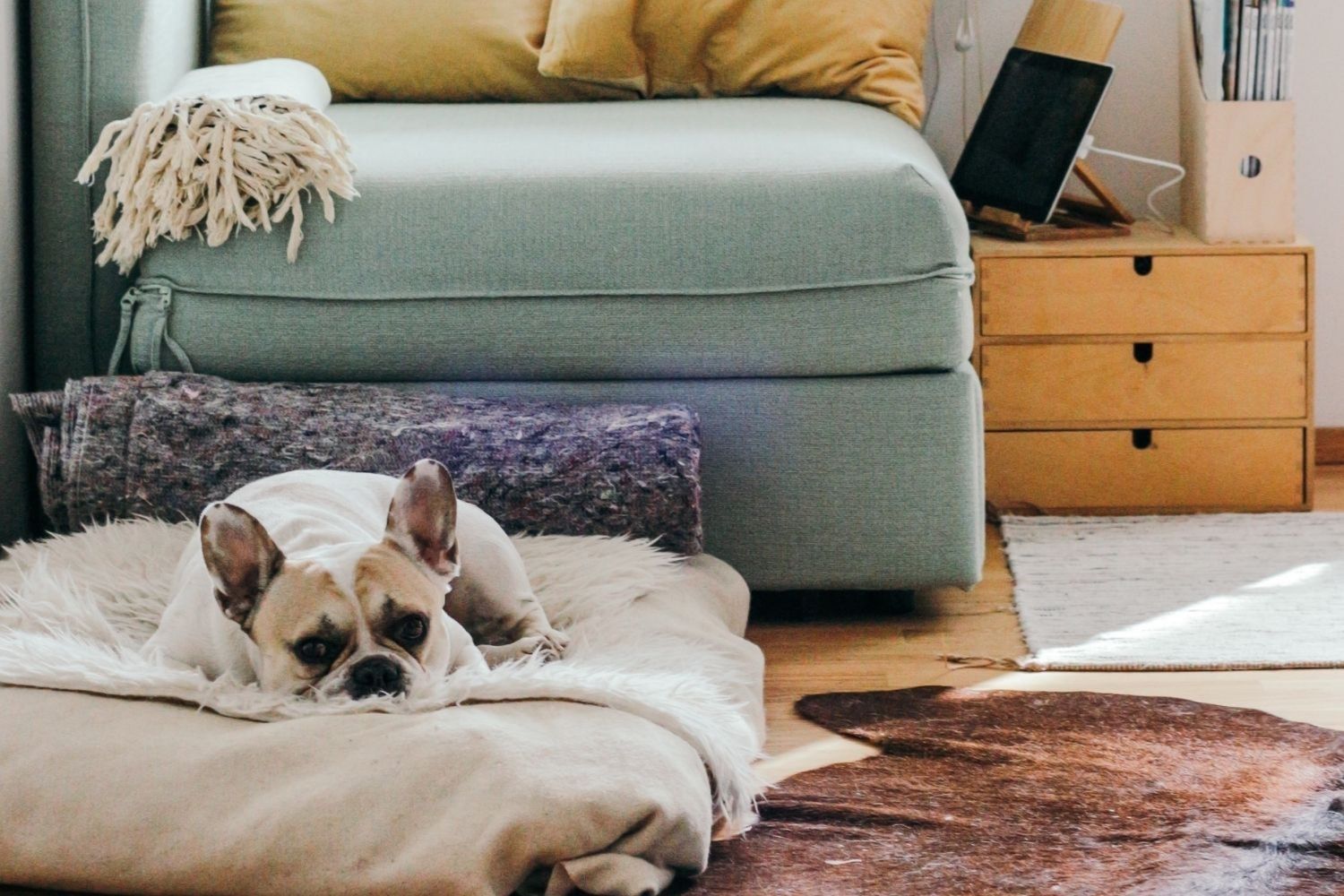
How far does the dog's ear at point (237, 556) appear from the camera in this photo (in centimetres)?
135

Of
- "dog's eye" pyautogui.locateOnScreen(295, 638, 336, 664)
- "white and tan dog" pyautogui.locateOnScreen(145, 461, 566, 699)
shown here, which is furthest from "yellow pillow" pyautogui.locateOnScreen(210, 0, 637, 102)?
"dog's eye" pyautogui.locateOnScreen(295, 638, 336, 664)

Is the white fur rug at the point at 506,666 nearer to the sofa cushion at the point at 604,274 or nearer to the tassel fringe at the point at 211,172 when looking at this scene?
the sofa cushion at the point at 604,274

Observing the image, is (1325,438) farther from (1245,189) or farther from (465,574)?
(465,574)

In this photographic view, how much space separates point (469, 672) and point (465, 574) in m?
0.17

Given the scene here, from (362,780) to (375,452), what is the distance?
0.59 m

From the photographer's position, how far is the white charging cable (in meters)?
2.44

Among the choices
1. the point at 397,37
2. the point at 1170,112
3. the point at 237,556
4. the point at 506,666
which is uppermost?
the point at 397,37

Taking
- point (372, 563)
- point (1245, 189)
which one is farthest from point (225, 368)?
point (1245, 189)

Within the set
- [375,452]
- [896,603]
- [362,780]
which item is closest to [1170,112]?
[896,603]

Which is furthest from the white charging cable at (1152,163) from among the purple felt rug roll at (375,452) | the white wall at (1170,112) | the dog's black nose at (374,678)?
the dog's black nose at (374,678)

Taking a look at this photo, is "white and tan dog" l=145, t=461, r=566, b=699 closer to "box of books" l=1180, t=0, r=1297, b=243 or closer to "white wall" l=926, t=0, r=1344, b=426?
"box of books" l=1180, t=0, r=1297, b=243

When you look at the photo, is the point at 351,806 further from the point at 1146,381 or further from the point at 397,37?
the point at 397,37

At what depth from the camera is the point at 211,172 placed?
6.16ft

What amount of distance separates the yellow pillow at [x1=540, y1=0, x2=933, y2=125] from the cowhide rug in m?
1.16
